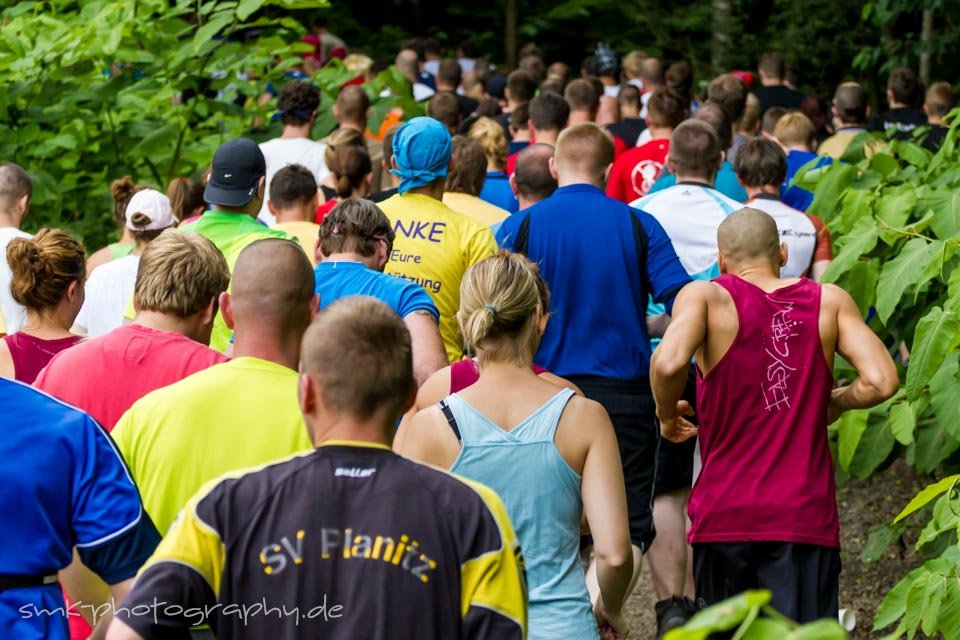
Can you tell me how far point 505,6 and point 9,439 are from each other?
2007 cm

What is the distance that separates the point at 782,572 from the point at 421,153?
8.21 ft

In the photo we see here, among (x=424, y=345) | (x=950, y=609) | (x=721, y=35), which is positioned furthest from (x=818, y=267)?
(x=721, y=35)

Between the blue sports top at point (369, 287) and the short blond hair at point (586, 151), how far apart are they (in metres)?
1.45

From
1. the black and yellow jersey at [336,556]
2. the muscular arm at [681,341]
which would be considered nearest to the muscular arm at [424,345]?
the muscular arm at [681,341]

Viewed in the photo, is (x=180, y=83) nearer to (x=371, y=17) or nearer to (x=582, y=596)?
(x=582, y=596)

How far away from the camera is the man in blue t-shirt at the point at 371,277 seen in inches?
212

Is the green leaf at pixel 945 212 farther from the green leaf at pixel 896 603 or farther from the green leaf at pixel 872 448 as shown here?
the green leaf at pixel 896 603

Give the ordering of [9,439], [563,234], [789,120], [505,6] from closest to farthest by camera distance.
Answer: [9,439], [563,234], [789,120], [505,6]

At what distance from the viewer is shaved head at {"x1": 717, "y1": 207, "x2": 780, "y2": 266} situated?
5.57 metres

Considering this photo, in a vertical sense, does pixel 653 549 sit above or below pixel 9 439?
below

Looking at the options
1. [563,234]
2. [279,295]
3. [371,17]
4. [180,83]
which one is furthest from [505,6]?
[279,295]

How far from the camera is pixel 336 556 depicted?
9.51 feet

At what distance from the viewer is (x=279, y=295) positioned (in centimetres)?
407

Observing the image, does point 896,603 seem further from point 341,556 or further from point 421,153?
point 421,153
